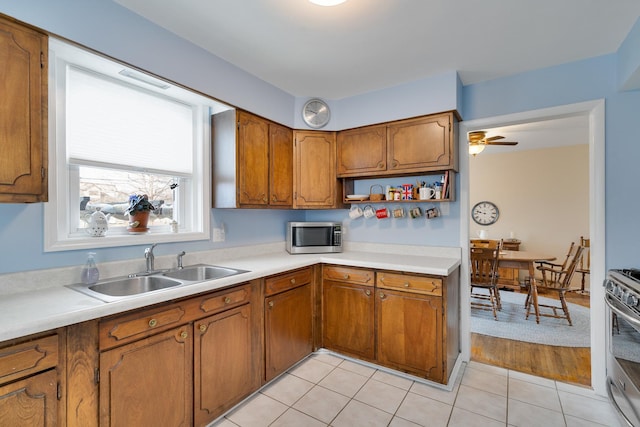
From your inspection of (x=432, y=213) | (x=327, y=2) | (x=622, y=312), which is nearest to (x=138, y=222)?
(x=327, y=2)

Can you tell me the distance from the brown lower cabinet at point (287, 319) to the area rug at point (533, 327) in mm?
2058

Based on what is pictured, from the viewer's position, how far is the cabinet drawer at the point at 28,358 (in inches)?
42.6

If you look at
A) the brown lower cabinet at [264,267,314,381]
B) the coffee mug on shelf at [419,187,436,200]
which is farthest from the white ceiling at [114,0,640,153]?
the brown lower cabinet at [264,267,314,381]

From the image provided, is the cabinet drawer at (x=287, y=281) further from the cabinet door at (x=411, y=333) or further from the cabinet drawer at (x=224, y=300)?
the cabinet door at (x=411, y=333)

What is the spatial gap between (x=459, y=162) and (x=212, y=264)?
90.1 inches

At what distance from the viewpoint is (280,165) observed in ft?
9.25

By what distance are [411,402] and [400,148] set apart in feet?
6.48

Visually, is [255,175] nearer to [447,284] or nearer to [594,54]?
[447,284]

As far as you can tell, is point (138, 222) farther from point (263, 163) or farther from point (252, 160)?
point (263, 163)

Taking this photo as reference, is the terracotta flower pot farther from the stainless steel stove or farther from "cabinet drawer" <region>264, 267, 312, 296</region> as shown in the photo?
the stainless steel stove

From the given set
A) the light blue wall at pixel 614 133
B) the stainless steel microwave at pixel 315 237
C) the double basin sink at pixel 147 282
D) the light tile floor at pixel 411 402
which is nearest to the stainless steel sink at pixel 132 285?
the double basin sink at pixel 147 282

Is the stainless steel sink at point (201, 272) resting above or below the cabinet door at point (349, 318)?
above

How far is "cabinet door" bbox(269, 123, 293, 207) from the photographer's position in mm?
2727

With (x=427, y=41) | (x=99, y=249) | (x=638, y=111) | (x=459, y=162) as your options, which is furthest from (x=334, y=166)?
(x=638, y=111)
